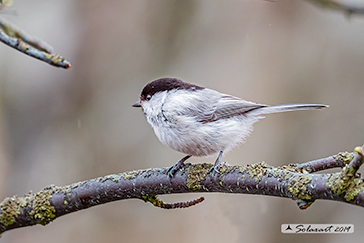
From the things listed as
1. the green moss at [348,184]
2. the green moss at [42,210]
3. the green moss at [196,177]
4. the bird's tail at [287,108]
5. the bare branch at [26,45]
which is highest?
the bare branch at [26,45]

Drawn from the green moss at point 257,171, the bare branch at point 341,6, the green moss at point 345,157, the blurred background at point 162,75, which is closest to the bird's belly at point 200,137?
the green moss at point 257,171

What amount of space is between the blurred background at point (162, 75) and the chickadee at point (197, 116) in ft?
6.81

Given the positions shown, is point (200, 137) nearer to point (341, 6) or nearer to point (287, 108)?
point (287, 108)

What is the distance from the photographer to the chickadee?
8.41 ft

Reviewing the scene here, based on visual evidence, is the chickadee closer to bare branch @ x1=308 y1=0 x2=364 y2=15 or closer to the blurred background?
bare branch @ x1=308 y1=0 x2=364 y2=15

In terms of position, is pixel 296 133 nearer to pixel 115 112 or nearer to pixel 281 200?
pixel 281 200

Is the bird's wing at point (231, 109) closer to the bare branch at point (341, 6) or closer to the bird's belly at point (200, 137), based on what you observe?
the bird's belly at point (200, 137)

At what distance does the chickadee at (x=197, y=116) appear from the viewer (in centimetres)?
256

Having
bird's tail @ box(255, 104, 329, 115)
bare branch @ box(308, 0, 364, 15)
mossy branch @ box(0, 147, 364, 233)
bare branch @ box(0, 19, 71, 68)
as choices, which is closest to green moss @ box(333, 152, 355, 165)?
mossy branch @ box(0, 147, 364, 233)

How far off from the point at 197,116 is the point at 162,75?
275 centimetres

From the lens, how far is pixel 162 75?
5328 mm

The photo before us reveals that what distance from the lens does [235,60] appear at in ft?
17.9

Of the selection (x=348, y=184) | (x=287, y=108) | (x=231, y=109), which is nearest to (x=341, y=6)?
(x=287, y=108)

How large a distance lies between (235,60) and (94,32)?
85.8 inches
